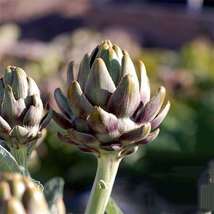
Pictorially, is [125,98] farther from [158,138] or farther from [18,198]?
[158,138]

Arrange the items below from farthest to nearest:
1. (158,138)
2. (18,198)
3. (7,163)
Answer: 1. (158,138)
2. (7,163)
3. (18,198)

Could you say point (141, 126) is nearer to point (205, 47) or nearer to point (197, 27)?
point (205, 47)

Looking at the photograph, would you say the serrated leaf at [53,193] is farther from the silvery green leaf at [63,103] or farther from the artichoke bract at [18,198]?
the artichoke bract at [18,198]

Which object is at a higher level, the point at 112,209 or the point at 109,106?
the point at 109,106

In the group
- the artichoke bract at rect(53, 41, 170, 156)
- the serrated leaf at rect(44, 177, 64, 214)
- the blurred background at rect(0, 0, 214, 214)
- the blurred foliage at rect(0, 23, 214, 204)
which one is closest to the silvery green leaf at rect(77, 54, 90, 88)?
the artichoke bract at rect(53, 41, 170, 156)

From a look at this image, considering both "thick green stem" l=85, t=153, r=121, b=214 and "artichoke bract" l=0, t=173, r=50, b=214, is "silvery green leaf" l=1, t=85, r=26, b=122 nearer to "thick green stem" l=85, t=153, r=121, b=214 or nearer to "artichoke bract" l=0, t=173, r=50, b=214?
"thick green stem" l=85, t=153, r=121, b=214

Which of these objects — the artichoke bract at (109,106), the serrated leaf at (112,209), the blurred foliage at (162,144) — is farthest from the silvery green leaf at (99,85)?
the blurred foliage at (162,144)

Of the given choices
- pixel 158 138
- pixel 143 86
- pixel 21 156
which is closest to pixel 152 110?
pixel 143 86

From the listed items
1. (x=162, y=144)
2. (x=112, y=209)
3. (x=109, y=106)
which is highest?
(x=109, y=106)
